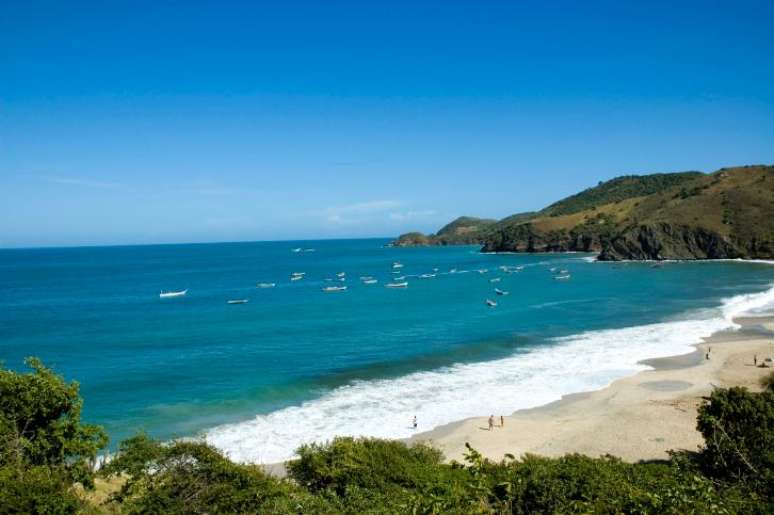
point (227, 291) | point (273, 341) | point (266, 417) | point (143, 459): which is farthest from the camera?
point (227, 291)

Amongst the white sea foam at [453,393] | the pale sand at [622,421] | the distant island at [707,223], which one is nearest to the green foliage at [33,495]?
the white sea foam at [453,393]

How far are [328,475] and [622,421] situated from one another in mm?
19875

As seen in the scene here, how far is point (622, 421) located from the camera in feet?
97.7

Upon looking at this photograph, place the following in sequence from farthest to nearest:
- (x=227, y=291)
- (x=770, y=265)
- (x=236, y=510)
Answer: (x=770, y=265), (x=227, y=291), (x=236, y=510)

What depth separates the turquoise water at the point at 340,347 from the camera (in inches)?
1282

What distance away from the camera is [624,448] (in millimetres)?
26031

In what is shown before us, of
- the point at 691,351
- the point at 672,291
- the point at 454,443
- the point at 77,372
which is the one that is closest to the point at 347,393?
the point at 454,443

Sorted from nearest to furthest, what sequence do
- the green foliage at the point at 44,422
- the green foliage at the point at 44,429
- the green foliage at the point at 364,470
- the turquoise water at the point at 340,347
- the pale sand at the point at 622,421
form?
the green foliage at the point at 364,470, the green foliage at the point at 44,429, the green foliage at the point at 44,422, the pale sand at the point at 622,421, the turquoise water at the point at 340,347

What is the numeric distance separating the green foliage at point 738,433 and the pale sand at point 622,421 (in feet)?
14.5

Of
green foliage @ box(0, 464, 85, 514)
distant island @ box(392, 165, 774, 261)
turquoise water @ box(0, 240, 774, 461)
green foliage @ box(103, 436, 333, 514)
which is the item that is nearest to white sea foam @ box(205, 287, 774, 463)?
turquoise water @ box(0, 240, 774, 461)

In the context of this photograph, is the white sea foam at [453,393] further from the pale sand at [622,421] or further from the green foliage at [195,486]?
the green foliage at [195,486]

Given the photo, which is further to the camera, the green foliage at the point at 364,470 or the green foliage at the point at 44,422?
the green foliage at the point at 44,422

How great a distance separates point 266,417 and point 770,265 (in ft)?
405

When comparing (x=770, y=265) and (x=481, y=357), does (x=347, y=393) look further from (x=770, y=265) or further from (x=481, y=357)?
(x=770, y=265)
